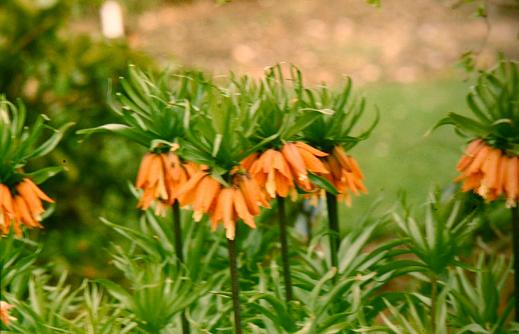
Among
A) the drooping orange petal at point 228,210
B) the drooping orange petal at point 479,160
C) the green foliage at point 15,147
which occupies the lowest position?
the drooping orange petal at point 228,210

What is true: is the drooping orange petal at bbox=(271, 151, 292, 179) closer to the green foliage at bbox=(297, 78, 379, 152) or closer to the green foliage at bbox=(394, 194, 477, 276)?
the green foliage at bbox=(297, 78, 379, 152)

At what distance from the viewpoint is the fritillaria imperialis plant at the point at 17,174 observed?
1608 mm

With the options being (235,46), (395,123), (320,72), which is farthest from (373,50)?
(395,123)

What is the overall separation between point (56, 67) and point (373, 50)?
4427 millimetres

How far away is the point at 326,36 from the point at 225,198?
22.1 feet

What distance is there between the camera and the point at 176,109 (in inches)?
62.0

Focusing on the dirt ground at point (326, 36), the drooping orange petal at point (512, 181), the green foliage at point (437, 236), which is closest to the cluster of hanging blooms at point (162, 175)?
the green foliage at point (437, 236)

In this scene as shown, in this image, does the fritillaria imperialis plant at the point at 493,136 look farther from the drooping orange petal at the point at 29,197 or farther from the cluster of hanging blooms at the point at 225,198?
the drooping orange petal at the point at 29,197

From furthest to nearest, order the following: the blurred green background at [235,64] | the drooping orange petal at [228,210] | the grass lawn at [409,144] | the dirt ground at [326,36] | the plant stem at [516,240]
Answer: the dirt ground at [326,36] → the grass lawn at [409,144] → the blurred green background at [235,64] → the plant stem at [516,240] → the drooping orange petal at [228,210]

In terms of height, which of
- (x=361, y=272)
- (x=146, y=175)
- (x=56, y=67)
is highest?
(x=56, y=67)

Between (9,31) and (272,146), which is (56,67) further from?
(272,146)

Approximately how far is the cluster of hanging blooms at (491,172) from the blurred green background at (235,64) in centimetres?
19

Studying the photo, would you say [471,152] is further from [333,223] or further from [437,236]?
[333,223]

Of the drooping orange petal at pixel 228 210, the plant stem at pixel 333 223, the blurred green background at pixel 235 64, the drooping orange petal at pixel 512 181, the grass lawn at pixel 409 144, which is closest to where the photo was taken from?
the drooping orange petal at pixel 228 210
